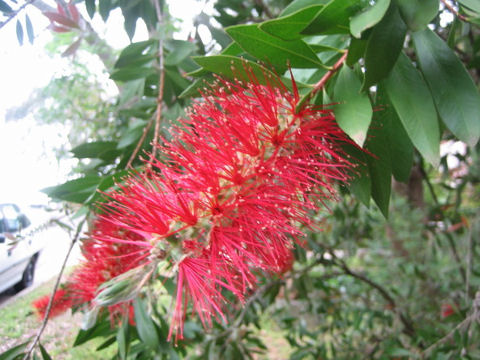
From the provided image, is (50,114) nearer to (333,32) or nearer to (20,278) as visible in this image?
(20,278)

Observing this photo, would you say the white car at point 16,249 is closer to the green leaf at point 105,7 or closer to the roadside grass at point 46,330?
the roadside grass at point 46,330

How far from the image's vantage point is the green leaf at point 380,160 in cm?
73

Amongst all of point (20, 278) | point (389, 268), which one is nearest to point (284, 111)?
point (20, 278)

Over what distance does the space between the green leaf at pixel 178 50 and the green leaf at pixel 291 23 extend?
2.00ft

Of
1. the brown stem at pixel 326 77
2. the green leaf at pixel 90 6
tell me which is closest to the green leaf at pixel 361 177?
the brown stem at pixel 326 77

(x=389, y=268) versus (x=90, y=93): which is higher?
(x=90, y=93)

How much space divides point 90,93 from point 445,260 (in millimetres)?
3648

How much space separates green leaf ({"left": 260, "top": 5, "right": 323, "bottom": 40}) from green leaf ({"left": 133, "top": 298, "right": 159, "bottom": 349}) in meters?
0.85

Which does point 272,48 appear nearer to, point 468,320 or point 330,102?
point 330,102

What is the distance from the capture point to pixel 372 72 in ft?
1.76

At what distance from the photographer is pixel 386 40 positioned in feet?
1.69

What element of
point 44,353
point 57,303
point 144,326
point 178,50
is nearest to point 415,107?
point 178,50

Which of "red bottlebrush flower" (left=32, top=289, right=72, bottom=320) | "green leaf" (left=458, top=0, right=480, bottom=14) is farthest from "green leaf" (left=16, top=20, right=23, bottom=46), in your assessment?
"green leaf" (left=458, top=0, right=480, bottom=14)

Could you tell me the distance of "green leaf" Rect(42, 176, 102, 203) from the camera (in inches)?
A: 41.9
